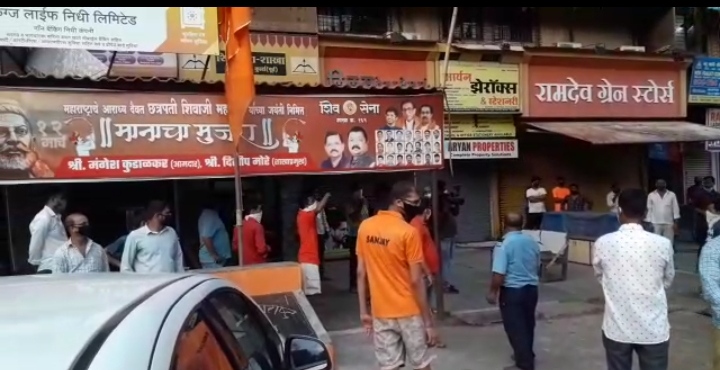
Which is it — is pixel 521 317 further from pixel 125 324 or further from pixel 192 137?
pixel 125 324

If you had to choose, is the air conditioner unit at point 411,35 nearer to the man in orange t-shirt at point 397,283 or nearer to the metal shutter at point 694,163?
the metal shutter at point 694,163

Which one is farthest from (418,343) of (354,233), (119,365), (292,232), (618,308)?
(292,232)

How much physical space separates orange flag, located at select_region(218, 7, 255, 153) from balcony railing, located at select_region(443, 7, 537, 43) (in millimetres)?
Answer: 8959

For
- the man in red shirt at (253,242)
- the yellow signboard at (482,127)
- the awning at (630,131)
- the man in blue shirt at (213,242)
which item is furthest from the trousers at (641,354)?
the yellow signboard at (482,127)

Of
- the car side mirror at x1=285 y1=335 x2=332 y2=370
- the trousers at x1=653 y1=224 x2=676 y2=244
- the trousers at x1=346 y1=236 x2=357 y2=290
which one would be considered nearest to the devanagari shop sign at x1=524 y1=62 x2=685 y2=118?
the trousers at x1=653 y1=224 x2=676 y2=244

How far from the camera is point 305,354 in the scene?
2908 mm

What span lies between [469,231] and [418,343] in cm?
1092

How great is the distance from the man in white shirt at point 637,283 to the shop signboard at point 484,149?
10.2m

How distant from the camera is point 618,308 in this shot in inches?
158

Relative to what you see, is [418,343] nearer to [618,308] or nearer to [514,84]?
[618,308]

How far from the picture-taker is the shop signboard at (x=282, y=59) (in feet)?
40.2

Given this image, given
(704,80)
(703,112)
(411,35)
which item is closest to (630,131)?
(704,80)

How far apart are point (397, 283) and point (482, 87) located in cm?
1036

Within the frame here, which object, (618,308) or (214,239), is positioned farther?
(214,239)
